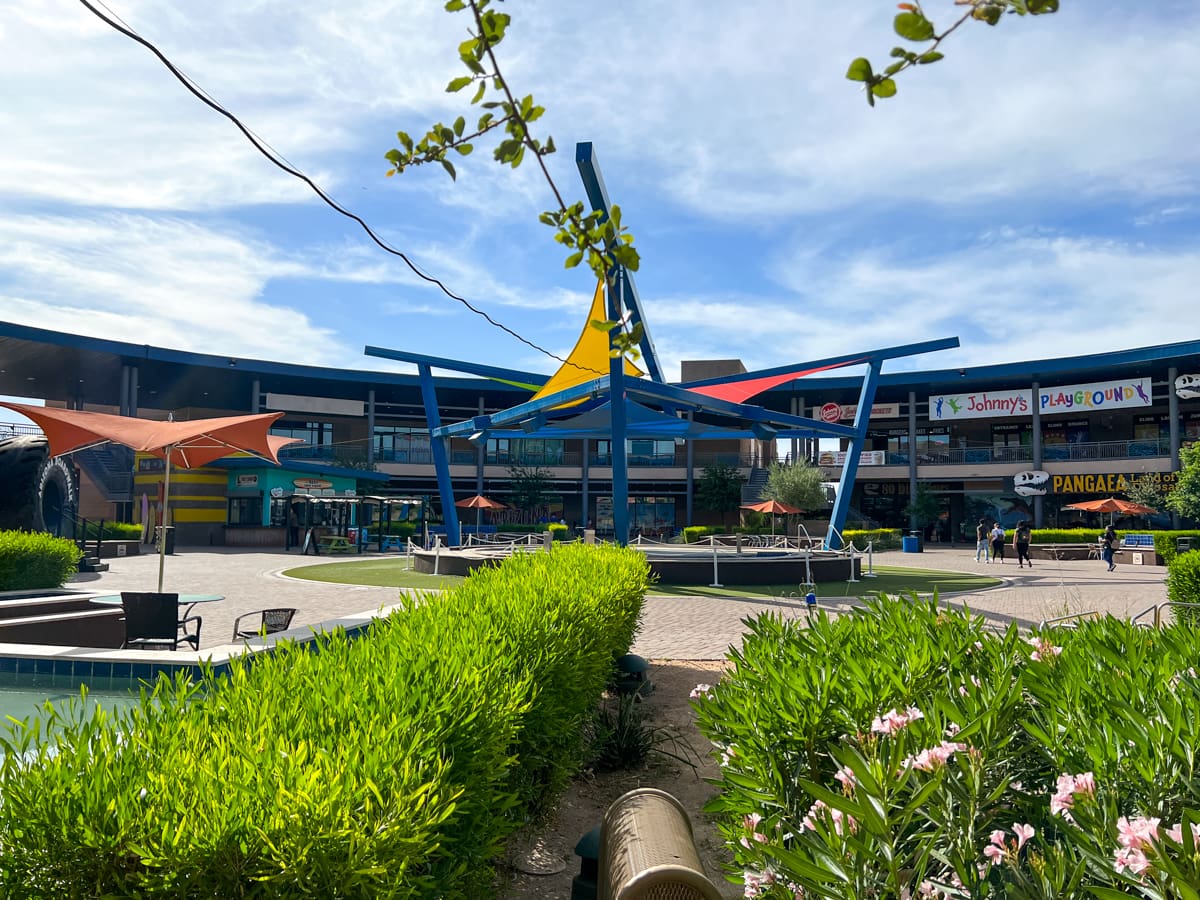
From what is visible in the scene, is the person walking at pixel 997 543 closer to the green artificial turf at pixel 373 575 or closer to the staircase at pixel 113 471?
the green artificial turf at pixel 373 575

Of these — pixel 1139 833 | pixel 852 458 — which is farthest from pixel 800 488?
pixel 1139 833

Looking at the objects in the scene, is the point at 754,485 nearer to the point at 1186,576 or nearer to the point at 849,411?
the point at 849,411

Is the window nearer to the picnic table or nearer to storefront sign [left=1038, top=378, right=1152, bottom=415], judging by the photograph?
the picnic table

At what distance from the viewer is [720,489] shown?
4697 centimetres

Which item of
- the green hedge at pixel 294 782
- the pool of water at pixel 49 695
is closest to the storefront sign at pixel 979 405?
the pool of water at pixel 49 695

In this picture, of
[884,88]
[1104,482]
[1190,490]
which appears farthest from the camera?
[1104,482]

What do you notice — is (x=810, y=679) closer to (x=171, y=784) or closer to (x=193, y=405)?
(x=171, y=784)

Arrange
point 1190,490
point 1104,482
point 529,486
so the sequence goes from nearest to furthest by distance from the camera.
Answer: point 1190,490 → point 1104,482 → point 529,486

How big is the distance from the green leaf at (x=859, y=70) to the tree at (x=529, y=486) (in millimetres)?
46153

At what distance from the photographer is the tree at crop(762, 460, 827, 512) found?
40.8m

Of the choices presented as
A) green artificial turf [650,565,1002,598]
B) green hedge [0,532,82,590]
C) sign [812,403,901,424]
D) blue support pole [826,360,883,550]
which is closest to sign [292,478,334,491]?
green artificial turf [650,565,1002,598]

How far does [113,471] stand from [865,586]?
123ft

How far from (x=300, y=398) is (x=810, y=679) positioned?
4842cm

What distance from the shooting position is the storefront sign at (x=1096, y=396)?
39.2 metres
